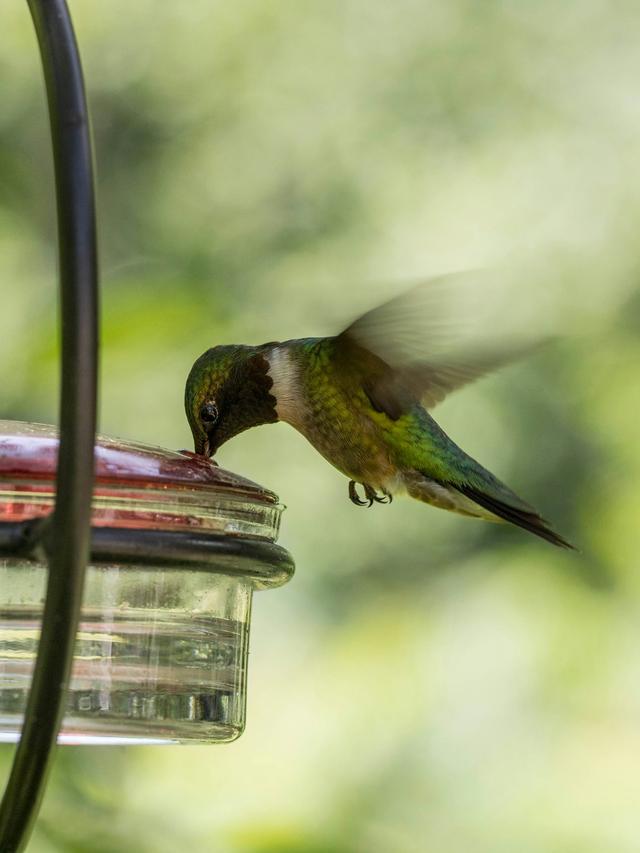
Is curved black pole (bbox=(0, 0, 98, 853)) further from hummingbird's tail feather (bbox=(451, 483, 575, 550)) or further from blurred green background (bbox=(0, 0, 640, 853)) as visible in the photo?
blurred green background (bbox=(0, 0, 640, 853))

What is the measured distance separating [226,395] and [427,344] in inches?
14.5

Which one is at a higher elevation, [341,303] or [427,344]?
[341,303]


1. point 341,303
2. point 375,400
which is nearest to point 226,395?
point 375,400

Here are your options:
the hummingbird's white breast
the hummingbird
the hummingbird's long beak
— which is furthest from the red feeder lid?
the hummingbird's white breast

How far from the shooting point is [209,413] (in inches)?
89.0

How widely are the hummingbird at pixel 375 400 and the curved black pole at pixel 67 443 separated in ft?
3.97

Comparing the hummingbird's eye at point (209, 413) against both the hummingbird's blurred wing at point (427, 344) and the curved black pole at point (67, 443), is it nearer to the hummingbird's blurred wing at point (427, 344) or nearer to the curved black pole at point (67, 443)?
the hummingbird's blurred wing at point (427, 344)

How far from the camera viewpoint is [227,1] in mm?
5395

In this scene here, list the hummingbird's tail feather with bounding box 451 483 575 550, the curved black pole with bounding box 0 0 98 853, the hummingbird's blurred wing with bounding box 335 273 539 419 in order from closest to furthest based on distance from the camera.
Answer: the curved black pole with bounding box 0 0 98 853, the hummingbird's blurred wing with bounding box 335 273 539 419, the hummingbird's tail feather with bounding box 451 483 575 550

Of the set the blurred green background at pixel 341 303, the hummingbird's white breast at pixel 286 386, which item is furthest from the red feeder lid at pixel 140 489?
the blurred green background at pixel 341 303

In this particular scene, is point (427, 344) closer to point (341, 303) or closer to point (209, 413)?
point (209, 413)

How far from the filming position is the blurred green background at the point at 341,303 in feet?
14.0

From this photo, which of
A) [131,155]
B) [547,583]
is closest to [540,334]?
[547,583]

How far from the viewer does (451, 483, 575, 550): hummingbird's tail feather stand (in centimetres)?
231
